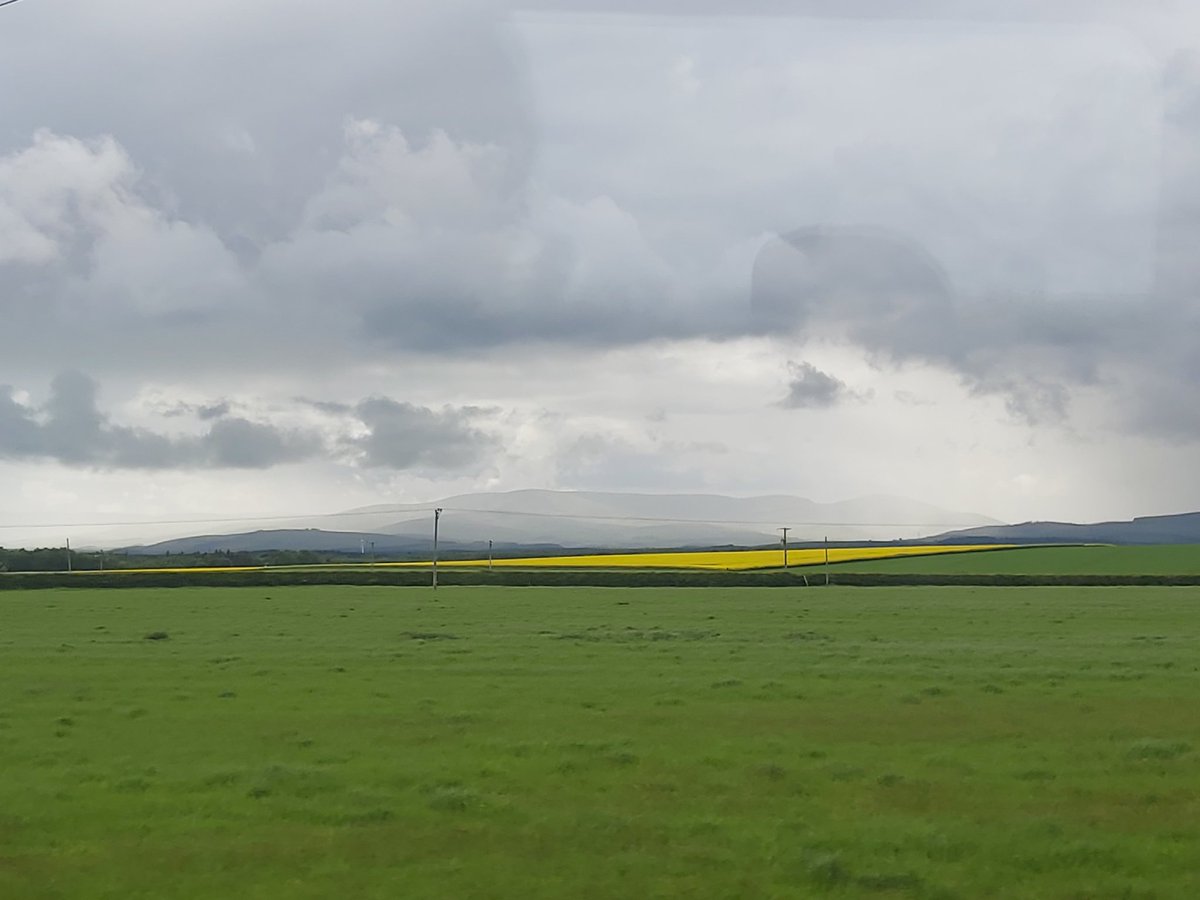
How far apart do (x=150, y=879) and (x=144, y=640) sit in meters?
23.4

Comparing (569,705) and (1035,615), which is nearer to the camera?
(569,705)

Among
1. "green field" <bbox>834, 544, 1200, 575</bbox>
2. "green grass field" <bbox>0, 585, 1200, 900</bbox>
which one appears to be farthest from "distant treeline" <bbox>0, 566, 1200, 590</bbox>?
"green grass field" <bbox>0, 585, 1200, 900</bbox>

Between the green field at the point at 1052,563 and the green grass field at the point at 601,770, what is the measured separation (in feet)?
179

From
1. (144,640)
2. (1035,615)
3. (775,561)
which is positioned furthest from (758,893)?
(775,561)

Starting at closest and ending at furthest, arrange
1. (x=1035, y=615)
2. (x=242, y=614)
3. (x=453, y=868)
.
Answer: (x=453, y=868)
(x=1035, y=615)
(x=242, y=614)

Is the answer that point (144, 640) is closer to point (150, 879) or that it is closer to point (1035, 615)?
point (150, 879)

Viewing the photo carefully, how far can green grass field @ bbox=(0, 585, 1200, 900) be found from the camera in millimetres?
10344

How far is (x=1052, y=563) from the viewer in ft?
297

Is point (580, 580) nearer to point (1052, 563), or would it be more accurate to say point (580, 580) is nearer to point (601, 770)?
point (1052, 563)

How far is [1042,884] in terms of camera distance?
32.9 feet

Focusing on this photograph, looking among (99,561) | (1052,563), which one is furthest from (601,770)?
(99,561)

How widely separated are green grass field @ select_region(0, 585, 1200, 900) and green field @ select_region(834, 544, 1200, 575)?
179 ft

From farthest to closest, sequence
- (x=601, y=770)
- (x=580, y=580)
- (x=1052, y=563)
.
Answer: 1. (x=1052, y=563)
2. (x=580, y=580)
3. (x=601, y=770)

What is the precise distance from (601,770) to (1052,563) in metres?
82.6
